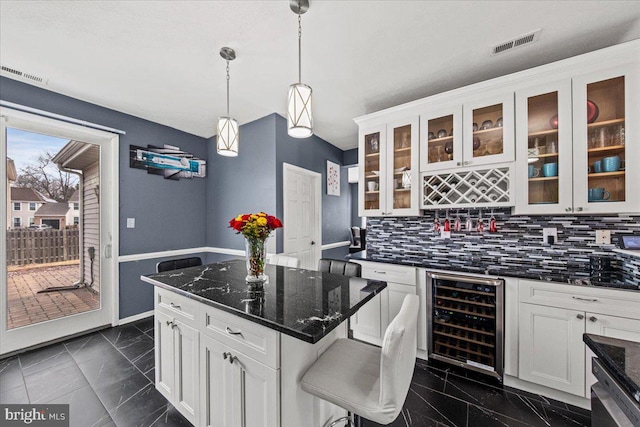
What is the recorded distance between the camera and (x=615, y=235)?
2.02 meters

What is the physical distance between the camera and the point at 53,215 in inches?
107

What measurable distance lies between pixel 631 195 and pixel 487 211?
914 millimetres

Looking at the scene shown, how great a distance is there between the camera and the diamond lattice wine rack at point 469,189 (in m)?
2.21

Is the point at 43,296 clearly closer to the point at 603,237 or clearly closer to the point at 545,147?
the point at 545,147

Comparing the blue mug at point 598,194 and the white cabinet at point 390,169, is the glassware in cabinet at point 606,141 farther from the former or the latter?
the white cabinet at point 390,169

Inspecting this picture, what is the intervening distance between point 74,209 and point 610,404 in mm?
4404

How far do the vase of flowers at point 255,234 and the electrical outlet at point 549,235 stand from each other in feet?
7.89

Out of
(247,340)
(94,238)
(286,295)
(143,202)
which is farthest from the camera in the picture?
(143,202)

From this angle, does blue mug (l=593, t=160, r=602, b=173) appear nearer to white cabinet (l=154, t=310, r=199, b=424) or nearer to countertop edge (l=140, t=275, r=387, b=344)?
countertop edge (l=140, t=275, r=387, b=344)

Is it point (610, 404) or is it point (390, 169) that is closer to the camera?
point (610, 404)

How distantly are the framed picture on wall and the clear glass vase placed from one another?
9.57ft

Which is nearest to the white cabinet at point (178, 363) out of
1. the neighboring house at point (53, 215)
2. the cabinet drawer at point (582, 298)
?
the neighboring house at point (53, 215)

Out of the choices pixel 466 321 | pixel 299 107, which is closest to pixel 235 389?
pixel 299 107

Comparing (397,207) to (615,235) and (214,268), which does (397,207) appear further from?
(214,268)
